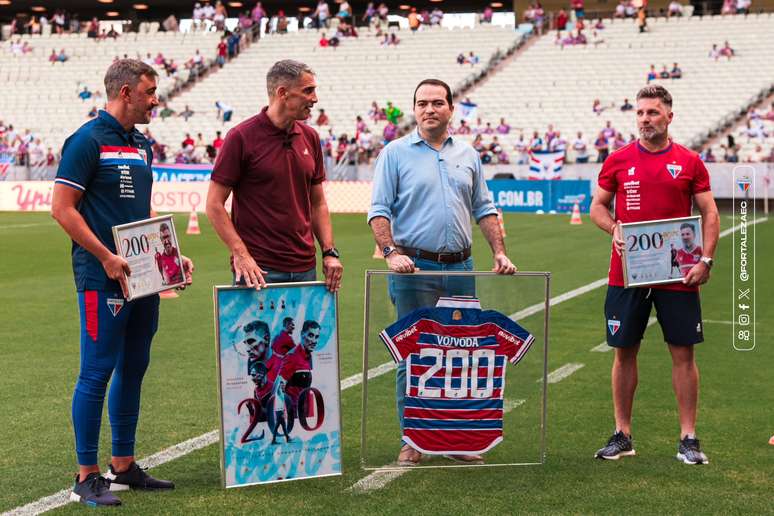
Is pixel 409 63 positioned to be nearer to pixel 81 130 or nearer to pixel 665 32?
pixel 665 32

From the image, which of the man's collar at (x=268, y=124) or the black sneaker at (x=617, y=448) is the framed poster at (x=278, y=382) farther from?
the black sneaker at (x=617, y=448)

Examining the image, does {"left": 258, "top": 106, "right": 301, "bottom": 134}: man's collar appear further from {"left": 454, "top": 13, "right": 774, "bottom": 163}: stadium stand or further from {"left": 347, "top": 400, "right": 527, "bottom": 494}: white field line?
{"left": 454, "top": 13, "right": 774, "bottom": 163}: stadium stand

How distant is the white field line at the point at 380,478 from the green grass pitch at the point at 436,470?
0.04 m

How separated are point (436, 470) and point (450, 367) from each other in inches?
20.4

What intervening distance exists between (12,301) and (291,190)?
24.8ft

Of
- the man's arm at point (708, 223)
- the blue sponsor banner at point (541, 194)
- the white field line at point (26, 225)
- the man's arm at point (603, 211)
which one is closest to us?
the man's arm at point (708, 223)

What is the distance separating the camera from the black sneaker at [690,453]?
5.57 m

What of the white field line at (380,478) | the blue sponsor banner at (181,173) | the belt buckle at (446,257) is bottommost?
the white field line at (380,478)

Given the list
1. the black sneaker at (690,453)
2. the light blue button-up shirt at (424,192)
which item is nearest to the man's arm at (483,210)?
the light blue button-up shirt at (424,192)

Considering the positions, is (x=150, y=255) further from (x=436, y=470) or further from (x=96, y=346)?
(x=436, y=470)

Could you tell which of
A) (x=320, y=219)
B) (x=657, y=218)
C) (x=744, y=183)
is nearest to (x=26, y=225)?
(x=744, y=183)

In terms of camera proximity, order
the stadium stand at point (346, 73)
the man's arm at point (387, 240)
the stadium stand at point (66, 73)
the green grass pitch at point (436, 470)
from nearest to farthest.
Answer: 1. the green grass pitch at point (436, 470)
2. the man's arm at point (387, 240)
3. the stadium stand at point (346, 73)
4. the stadium stand at point (66, 73)

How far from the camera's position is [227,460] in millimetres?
5016

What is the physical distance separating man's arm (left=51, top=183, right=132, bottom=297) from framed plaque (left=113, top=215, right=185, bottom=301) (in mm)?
68
